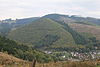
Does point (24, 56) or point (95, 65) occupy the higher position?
point (95, 65)

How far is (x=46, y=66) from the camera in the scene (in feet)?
60.3

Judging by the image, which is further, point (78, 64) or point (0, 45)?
point (0, 45)

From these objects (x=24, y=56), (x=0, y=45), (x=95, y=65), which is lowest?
(x=24, y=56)

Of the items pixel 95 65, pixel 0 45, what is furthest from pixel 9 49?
pixel 95 65

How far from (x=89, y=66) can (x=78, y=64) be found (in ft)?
5.01

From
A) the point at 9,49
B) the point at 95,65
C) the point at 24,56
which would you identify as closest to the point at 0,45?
the point at 9,49

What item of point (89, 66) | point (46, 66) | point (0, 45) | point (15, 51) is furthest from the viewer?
point (15, 51)

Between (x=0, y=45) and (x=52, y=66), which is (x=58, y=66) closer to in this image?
(x=52, y=66)

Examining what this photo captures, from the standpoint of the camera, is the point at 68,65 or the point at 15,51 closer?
the point at 68,65

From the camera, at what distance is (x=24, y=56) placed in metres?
97.4

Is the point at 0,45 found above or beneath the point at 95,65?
beneath

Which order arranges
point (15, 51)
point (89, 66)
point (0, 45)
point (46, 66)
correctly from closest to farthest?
point (46, 66), point (89, 66), point (0, 45), point (15, 51)

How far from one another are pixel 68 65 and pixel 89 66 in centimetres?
247

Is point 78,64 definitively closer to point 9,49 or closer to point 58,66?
point 58,66
